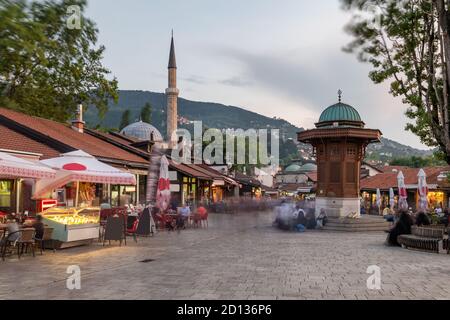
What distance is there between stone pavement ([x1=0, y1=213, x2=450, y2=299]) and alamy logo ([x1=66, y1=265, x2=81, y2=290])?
108 mm

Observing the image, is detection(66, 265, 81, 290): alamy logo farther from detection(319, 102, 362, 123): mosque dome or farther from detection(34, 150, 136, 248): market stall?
detection(319, 102, 362, 123): mosque dome

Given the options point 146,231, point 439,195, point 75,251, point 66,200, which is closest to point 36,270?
point 75,251

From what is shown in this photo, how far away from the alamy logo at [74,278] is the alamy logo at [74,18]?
4.99 metres

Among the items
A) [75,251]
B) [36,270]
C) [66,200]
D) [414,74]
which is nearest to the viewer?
[36,270]

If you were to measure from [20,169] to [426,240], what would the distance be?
12242mm

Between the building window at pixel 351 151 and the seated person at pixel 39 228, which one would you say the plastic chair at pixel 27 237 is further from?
the building window at pixel 351 151

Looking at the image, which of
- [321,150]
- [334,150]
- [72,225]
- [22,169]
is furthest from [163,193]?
[334,150]

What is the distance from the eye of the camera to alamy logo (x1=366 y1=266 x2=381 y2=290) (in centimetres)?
809

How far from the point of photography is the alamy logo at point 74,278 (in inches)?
309

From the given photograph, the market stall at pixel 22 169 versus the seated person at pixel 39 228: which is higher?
the market stall at pixel 22 169

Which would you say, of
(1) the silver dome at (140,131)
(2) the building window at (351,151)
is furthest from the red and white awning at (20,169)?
→ (1) the silver dome at (140,131)
